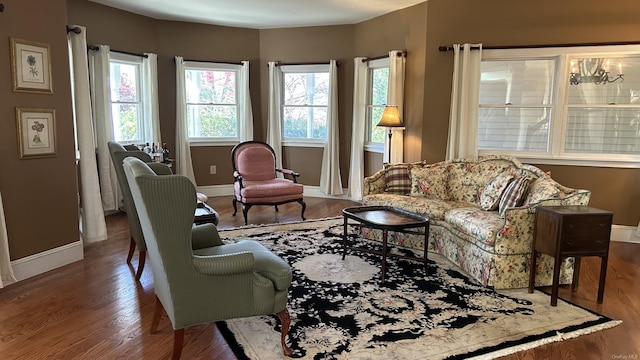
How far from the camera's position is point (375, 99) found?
6.50 m

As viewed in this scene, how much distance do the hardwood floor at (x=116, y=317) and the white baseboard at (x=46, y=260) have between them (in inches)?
2.8

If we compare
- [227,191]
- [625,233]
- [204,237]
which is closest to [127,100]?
[227,191]

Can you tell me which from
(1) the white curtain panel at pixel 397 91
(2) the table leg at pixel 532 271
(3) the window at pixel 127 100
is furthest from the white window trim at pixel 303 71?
(2) the table leg at pixel 532 271

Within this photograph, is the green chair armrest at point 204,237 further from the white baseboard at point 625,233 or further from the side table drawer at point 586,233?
the white baseboard at point 625,233

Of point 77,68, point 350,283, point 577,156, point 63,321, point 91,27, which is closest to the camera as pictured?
point 63,321

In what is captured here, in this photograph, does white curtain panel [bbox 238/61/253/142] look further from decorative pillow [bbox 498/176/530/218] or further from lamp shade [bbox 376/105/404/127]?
decorative pillow [bbox 498/176/530/218]

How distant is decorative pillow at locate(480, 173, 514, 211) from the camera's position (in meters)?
3.93

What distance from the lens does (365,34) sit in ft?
21.3

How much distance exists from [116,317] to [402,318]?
6.15 ft

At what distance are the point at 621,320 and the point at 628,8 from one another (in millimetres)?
3446

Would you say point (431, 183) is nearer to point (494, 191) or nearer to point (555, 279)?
point (494, 191)

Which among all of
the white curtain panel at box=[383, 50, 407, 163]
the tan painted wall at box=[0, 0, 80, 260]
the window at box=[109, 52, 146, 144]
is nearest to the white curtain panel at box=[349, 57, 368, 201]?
the white curtain panel at box=[383, 50, 407, 163]

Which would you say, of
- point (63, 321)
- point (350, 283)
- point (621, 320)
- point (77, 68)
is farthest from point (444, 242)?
point (77, 68)

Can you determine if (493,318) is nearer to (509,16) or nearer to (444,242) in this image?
(444,242)
